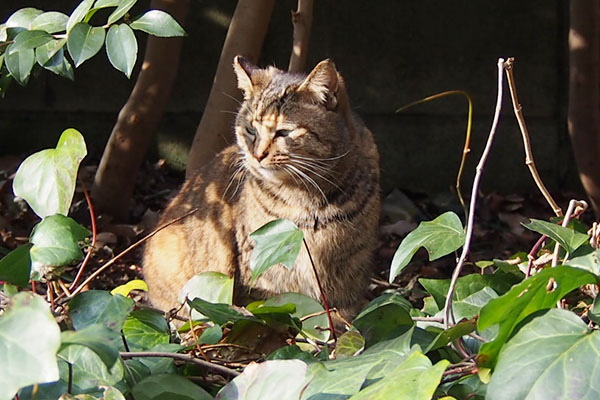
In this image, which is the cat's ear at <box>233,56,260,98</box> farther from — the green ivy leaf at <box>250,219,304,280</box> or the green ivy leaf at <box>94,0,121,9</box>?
the green ivy leaf at <box>250,219,304,280</box>

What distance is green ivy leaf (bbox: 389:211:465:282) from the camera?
4.44 ft

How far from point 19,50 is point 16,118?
4306mm

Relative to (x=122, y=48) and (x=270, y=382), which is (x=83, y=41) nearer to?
(x=122, y=48)

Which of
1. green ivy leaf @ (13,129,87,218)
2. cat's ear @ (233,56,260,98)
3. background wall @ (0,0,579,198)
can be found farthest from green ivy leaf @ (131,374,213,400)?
background wall @ (0,0,579,198)

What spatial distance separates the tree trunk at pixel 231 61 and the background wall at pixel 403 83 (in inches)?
63.2

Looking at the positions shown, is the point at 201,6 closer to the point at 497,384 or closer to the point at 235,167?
the point at 235,167

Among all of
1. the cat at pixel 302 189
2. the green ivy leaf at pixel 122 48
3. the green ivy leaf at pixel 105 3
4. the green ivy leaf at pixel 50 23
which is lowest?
the cat at pixel 302 189

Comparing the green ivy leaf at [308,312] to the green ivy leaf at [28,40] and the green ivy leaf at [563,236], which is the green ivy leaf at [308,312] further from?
the green ivy leaf at [28,40]

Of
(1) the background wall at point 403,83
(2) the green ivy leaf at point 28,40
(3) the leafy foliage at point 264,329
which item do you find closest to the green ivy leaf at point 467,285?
(3) the leafy foliage at point 264,329

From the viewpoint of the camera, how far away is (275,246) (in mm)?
1431

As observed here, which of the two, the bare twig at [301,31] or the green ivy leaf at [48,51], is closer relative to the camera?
the green ivy leaf at [48,51]

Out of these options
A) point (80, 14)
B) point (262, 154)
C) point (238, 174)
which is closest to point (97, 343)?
point (80, 14)

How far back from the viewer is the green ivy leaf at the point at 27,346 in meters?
0.87

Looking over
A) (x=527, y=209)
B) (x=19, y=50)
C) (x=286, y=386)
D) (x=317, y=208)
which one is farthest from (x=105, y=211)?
(x=286, y=386)
